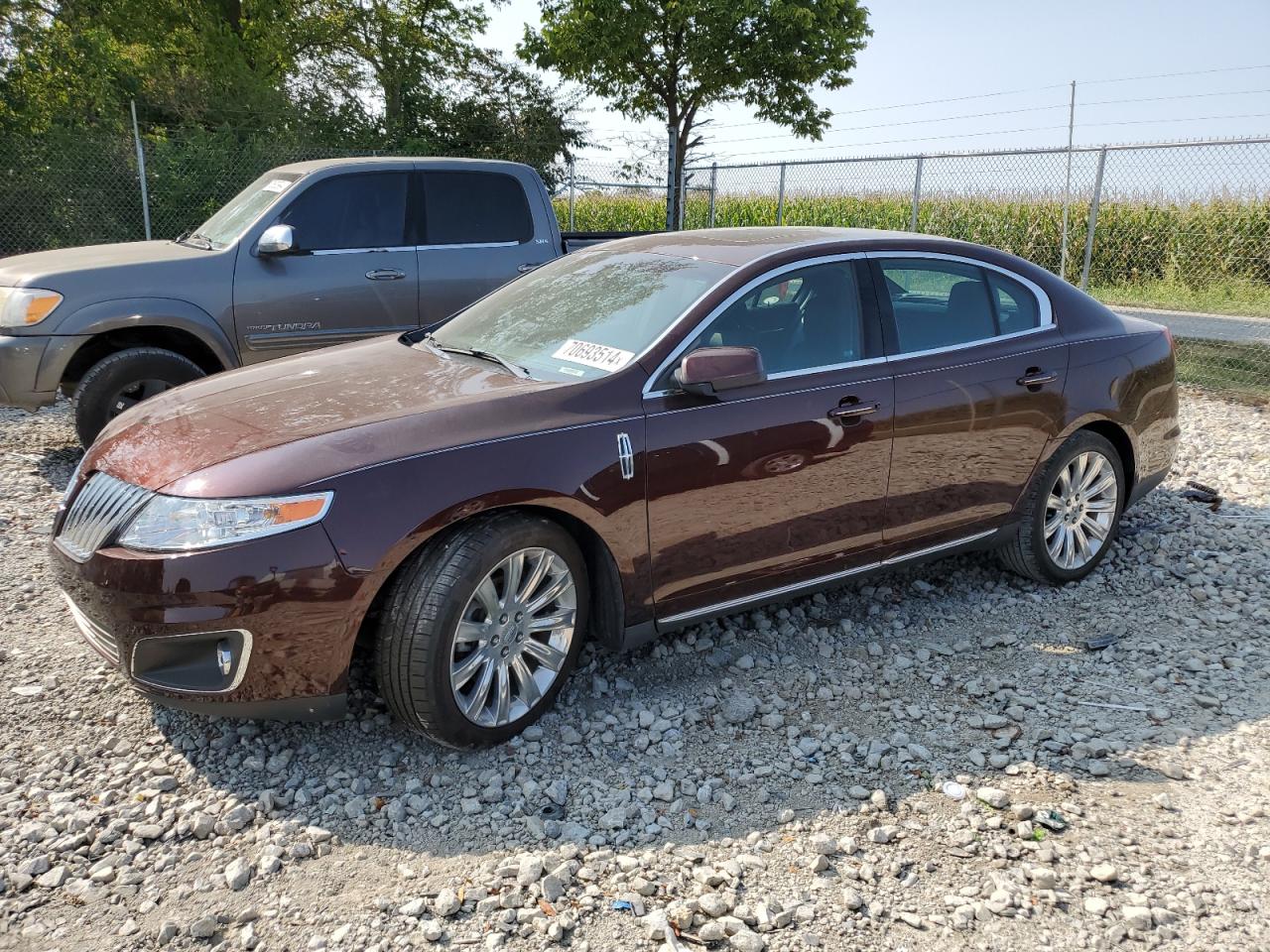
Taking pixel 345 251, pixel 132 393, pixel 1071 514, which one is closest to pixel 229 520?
pixel 1071 514

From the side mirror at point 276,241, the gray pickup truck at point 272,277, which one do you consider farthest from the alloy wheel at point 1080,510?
the side mirror at point 276,241

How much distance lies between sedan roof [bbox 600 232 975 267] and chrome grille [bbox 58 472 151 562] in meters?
2.33

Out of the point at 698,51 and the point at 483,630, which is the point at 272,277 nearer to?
the point at 483,630

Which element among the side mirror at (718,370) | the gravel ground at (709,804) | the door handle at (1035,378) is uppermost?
the side mirror at (718,370)

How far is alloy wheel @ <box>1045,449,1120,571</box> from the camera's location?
16.1 ft

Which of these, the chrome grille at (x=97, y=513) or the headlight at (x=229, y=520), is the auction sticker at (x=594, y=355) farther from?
the chrome grille at (x=97, y=513)

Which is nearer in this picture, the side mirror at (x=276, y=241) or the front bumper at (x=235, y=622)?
the front bumper at (x=235, y=622)

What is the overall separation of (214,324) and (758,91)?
58.1ft

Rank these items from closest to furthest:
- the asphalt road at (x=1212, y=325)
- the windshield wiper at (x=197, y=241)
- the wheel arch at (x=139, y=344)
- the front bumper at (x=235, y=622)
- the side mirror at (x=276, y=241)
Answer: the front bumper at (x=235, y=622) → the wheel arch at (x=139, y=344) → the side mirror at (x=276, y=241) → the windshield wiper at (x=197, y=241) → the asphalt road at (x=1212, y=325)

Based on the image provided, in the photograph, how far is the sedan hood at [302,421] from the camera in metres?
3.12

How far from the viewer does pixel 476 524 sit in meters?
3.29

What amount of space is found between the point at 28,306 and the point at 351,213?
2.16 meters

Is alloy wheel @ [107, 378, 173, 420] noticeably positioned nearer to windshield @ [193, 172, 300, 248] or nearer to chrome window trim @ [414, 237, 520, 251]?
windshield @ [193, 172, 300, 248]

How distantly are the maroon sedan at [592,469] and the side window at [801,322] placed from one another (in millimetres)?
13
